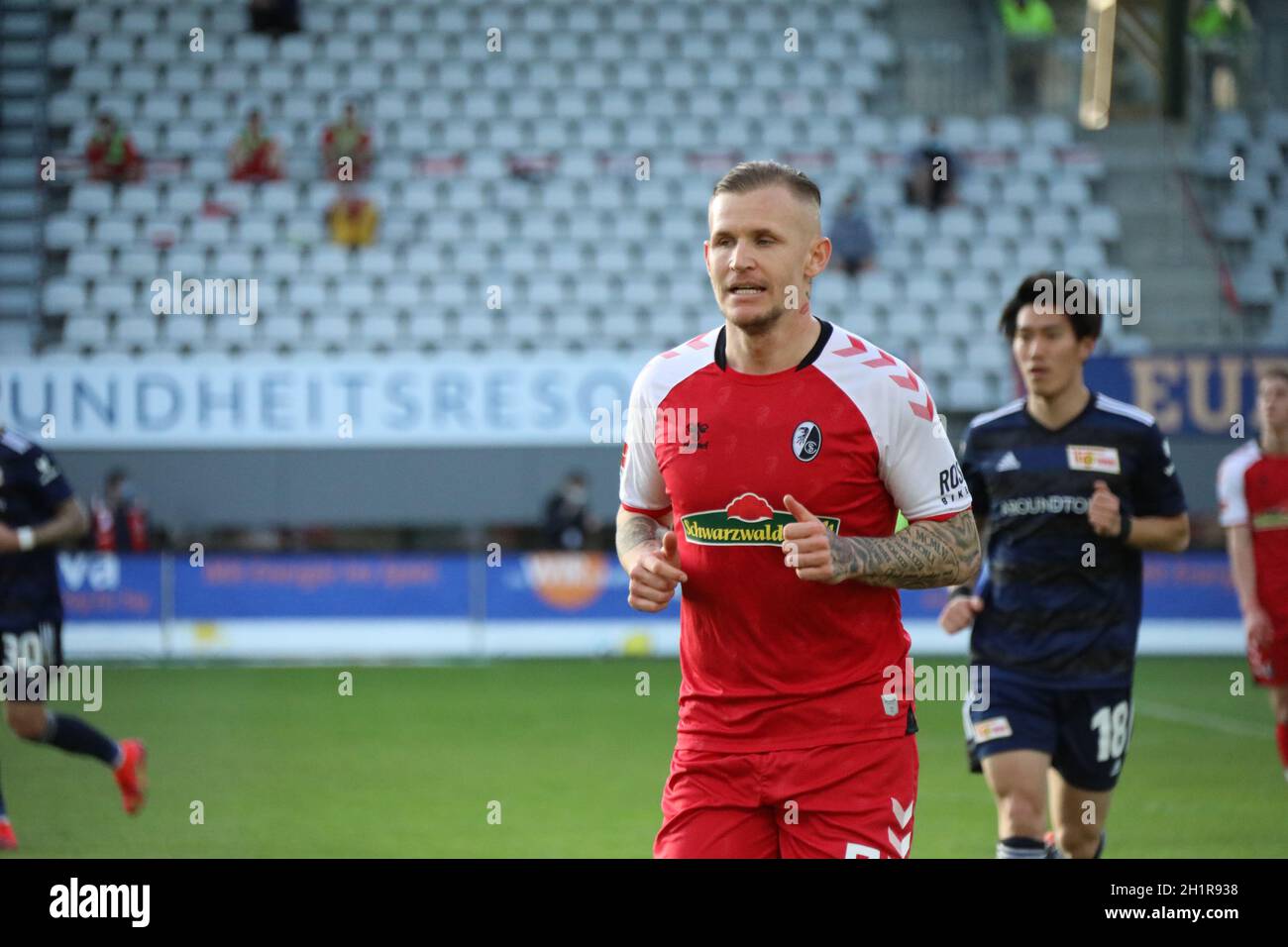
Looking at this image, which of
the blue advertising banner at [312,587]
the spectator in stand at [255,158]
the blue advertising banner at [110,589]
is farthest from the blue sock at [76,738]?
the spectator in stand at [255,158]

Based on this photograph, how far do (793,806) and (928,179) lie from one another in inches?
778

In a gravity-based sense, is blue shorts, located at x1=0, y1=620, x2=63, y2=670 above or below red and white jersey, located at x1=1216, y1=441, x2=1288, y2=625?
below

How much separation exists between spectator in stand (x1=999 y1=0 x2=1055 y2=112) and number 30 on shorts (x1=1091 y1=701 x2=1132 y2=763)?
18.9 metres

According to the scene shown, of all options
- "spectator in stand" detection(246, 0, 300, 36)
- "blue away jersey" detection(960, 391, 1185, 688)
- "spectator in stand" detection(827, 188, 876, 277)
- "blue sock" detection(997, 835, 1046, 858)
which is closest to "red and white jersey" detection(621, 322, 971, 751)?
"blue sock" detection(997, 835, 1046, 858)

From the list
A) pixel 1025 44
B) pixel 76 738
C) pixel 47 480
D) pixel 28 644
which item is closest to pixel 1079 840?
pixel 76 738

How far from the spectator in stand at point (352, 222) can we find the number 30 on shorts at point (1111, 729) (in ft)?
55.6

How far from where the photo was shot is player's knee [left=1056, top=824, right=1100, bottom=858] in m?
6.40

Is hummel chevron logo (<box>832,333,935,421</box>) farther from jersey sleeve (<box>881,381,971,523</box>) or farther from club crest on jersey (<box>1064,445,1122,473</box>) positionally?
club crest on jersey (<box>1064,445,1122,473</box>)

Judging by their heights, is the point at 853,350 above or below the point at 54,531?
above

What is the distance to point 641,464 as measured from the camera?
4.45 metres

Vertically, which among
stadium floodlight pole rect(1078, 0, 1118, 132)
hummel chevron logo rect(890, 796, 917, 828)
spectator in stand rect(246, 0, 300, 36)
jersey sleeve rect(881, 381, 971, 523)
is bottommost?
hummel chevron logo rect(890, 796, 917, 828)

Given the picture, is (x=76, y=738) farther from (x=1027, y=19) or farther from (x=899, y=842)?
(x=1027, y=19)

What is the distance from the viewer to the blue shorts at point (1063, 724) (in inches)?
244

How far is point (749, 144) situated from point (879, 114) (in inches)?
92.6
